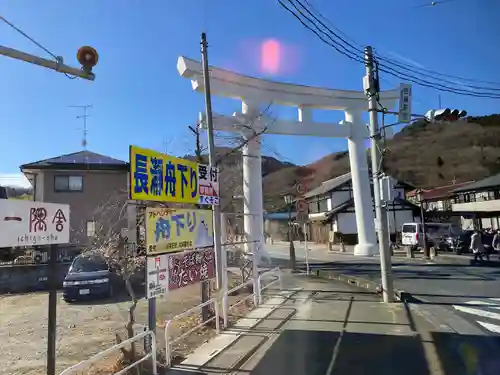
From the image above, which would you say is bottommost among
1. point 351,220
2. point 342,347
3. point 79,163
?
point 342,347

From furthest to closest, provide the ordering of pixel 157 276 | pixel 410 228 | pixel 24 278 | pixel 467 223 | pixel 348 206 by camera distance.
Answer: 1. pixel 348 206
2. pixel 467 223
3. pixel 410 228
4. pixel 24 278
5. pixel 157 276

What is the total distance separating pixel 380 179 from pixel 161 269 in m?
6.80

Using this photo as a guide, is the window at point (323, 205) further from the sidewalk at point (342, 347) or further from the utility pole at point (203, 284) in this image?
the sidewalk at point (342, 347)

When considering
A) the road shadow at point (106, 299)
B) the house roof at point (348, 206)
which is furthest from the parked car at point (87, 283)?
the house roof at point (348, 206)

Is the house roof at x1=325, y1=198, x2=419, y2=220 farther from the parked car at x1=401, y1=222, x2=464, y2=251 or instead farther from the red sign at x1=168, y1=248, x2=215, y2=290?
the red sign at x1=168, y1=248, x2=215, y2=290

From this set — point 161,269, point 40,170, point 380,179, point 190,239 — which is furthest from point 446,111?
point 40,170

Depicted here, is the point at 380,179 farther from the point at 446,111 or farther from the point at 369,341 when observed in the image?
the point at 369,341

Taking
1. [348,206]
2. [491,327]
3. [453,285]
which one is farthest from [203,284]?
[348,206]

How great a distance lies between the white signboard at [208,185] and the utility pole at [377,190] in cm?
465

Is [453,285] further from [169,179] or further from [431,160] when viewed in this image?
[431,160]

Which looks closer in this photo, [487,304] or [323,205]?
[487,304]

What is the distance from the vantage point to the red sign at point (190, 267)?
621 centimetres

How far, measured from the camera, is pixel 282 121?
19.7m

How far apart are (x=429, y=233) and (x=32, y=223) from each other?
2728 cm
